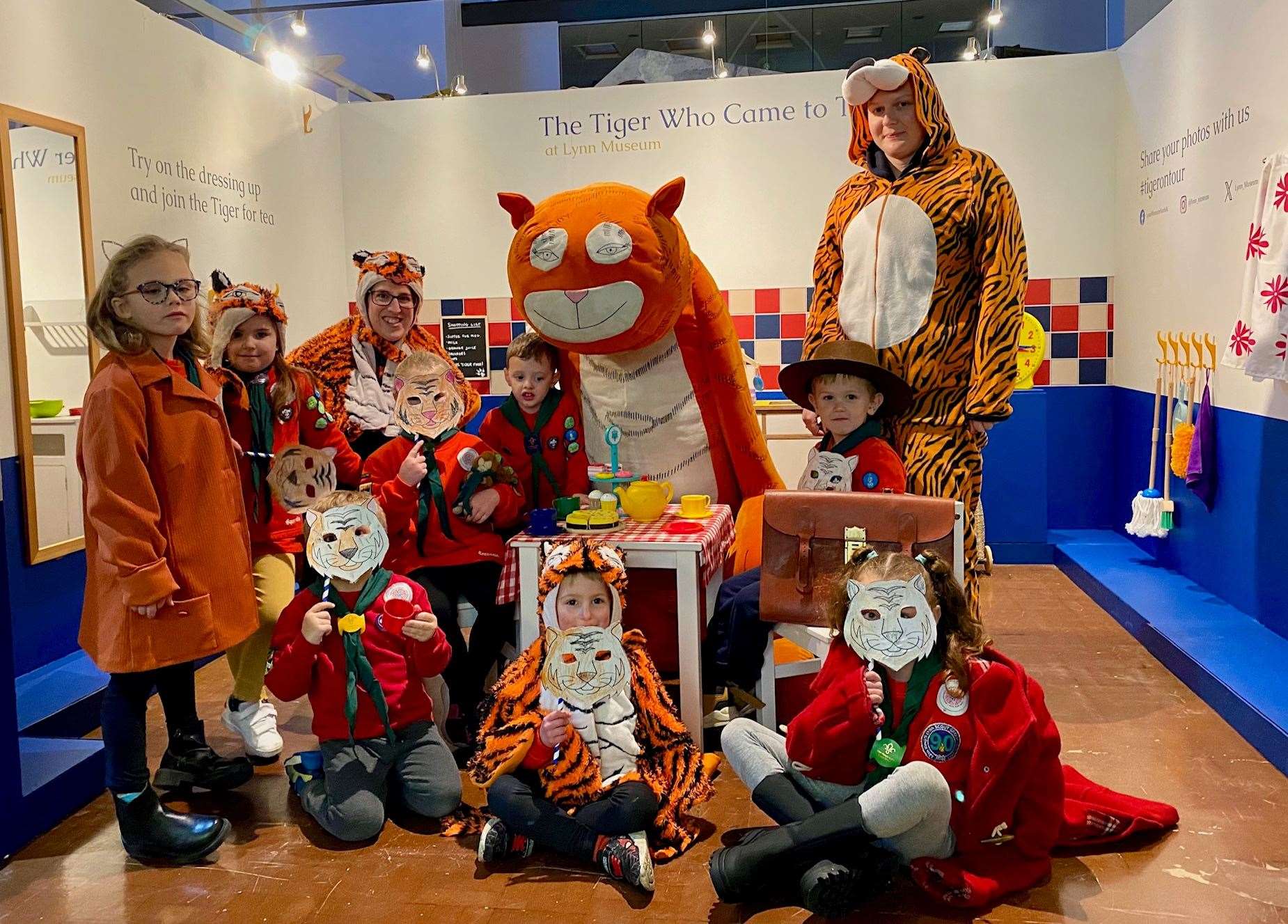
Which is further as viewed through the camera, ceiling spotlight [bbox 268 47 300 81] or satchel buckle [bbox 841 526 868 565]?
ceiling spotlight [bbox 268 47 300 81]

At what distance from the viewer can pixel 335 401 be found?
3.48 meters

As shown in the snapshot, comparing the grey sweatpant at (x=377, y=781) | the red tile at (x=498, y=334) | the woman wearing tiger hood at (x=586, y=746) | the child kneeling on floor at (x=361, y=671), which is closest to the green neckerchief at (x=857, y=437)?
the woman wearing tiger hood at (x=586, y=746)

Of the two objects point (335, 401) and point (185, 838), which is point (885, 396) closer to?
point (335, 401)

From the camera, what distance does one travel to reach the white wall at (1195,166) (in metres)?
3.43

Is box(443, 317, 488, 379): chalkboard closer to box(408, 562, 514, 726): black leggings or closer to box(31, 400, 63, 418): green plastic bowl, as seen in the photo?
box(31, 400, 63, 418): green plastic bowl

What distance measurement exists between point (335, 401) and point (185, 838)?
58.5 inches

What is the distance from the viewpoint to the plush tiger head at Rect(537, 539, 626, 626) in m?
2.35

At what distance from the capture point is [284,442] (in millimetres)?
2961

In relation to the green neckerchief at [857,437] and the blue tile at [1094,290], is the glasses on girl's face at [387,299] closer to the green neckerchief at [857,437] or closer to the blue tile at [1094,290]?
the green neckerchief at [857,437]

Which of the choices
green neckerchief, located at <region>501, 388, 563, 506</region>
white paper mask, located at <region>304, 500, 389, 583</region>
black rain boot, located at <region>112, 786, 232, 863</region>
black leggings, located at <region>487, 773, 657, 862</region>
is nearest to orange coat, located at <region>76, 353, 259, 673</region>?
white paper mask, located at <region>304, 500, 389, 583</region>

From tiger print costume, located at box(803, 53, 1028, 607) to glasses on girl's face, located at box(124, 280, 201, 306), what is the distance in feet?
5.28

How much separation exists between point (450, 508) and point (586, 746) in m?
0.92

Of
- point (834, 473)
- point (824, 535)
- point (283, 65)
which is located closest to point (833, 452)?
point (834, 473)

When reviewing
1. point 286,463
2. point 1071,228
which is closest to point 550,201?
point 286,463
